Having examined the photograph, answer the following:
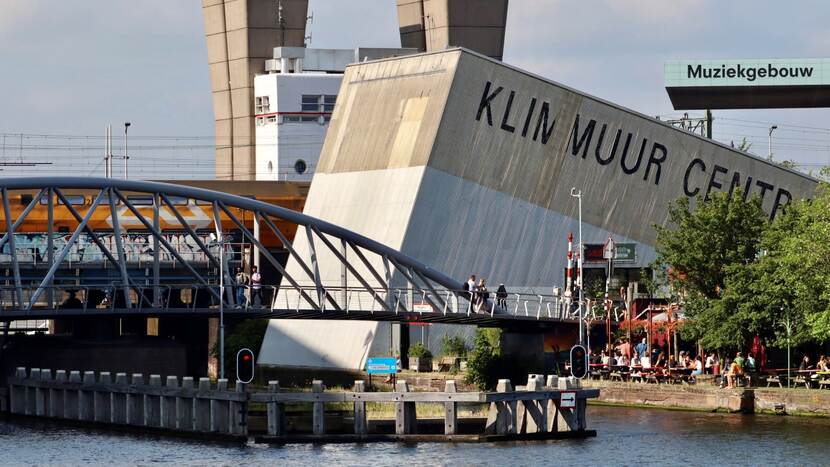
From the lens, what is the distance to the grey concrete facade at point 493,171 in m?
81.9

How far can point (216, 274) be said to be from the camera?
93312 millimetres

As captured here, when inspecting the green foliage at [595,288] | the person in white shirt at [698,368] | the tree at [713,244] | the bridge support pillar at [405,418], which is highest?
the tree at [713,244]

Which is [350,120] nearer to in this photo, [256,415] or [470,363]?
[470,363]

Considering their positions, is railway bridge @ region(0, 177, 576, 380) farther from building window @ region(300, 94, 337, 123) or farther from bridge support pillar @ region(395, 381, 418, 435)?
building window @ region(300, 94, 337, 123)

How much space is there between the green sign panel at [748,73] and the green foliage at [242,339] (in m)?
31.1

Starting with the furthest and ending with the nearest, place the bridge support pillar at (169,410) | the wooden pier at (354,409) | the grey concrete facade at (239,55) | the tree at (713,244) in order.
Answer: the grey concrete facade at (239,55) < the tree at (713,244) < the bridge support pillar at (169,410) < the wooden pier at (354,409)

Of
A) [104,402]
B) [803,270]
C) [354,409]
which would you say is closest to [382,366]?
[354,409]

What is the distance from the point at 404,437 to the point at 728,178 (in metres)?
38.1

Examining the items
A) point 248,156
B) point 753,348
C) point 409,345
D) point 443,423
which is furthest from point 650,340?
point 248,156

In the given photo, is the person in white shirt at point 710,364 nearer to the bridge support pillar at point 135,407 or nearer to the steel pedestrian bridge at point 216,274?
the steel pedestrian bridge at point 216,274

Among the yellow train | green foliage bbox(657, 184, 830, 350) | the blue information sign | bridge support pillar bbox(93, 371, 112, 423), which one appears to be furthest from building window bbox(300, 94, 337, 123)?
bridge support pillar bbox(93, 371, 112, 423)

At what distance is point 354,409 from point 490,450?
4.48 meters

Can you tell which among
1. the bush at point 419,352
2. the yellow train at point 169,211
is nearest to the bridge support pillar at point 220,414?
the bush at point 419,352

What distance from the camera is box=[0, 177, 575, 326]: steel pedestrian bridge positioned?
70.4m
